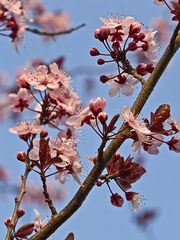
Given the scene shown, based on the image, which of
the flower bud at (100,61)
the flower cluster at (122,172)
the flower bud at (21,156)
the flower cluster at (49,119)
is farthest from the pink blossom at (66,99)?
the flower cluster at (122,172)

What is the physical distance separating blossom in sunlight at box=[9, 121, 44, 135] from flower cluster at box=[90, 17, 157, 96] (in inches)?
11.8

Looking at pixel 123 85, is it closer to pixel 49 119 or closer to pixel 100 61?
pixel 100 61

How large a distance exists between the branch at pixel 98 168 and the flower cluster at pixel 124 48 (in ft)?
0.46

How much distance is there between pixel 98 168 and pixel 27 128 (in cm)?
52

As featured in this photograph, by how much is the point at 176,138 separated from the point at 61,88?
1.97ft

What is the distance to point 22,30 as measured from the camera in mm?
3529

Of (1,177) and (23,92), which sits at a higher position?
(1,177)

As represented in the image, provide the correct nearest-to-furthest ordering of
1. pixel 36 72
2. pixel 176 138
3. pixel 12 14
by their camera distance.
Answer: pixel 176 138 < pixel 36 72 < pixel 12 14

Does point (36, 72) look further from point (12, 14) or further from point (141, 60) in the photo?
point (12, 14)

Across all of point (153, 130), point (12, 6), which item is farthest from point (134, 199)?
point (12, 6)

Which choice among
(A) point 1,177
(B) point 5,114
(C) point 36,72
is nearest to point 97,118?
(C) point 36,72

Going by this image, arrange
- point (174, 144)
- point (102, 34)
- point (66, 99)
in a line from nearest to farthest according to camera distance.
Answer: point (174, 144) → point (102, 34) → point (66, 99)

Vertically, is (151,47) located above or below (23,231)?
above

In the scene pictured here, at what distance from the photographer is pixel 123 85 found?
7.32 feet
